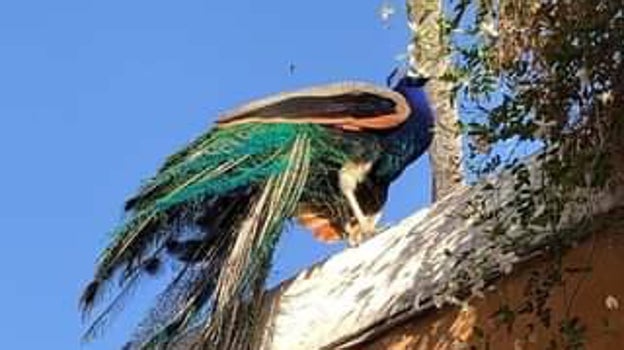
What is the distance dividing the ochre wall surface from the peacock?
128 cm

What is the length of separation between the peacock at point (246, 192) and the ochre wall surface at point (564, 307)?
128 cm

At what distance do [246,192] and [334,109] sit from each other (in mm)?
501

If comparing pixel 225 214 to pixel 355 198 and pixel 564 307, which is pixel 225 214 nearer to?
pixel 355 198

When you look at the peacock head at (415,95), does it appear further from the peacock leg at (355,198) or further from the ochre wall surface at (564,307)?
the ochre wall surface at (564,307)

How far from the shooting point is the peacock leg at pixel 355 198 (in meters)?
6.60

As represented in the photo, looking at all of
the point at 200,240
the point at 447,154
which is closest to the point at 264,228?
the point at 200,240

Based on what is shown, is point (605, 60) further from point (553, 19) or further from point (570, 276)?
point (570, 276)

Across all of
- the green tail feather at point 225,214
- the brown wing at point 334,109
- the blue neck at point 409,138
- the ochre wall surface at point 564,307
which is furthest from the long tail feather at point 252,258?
the ochre wall surface at point 564,307

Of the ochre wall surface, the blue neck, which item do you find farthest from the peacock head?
the ochre wall surface

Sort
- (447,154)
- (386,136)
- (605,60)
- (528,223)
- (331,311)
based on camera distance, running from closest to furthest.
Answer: (605,60), (528,223), (331,311), (386,136), (447,154)

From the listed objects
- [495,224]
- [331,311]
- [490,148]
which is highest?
[490,148]

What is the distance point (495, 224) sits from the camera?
516cm

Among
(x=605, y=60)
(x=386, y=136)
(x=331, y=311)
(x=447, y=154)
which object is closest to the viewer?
(x=605, y=60)

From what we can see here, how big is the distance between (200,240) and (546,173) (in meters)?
2.21
